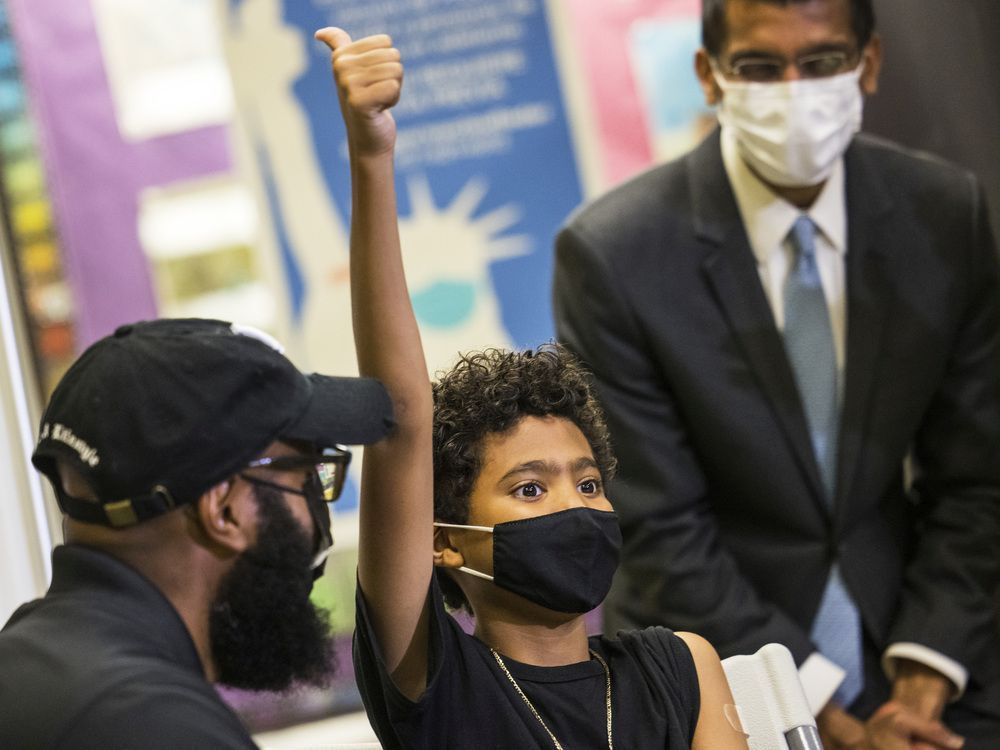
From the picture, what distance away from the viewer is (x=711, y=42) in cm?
310

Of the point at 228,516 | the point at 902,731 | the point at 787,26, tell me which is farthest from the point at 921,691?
the point at 228,516

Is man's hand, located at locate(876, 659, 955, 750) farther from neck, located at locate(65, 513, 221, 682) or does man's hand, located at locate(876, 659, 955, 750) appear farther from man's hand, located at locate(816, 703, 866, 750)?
neck, located at locate(65, 513, 221, 682)

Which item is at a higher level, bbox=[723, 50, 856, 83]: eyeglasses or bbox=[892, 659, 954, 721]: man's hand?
bbox=[723, 50, 856, 83]: eyeglasses

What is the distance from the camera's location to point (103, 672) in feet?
4.69

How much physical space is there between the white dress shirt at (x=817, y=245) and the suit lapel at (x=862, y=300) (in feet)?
0.08

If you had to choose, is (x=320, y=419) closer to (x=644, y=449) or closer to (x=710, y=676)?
(x=710, y=676)

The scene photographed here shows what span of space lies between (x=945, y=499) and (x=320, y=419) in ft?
6.53

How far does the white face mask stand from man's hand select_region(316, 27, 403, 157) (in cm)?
141

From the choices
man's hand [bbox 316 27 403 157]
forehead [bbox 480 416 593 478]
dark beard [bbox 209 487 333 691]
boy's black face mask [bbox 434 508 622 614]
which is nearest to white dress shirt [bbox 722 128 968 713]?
forehead [bbox 480 416 593 478]

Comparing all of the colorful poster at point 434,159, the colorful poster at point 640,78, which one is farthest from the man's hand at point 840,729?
the colorful poster at point 640,78

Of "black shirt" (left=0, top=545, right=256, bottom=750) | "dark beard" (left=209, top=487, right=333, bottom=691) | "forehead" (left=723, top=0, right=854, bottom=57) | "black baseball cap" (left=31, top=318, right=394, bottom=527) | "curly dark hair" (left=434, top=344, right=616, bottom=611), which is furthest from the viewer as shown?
"forehead" (left=723, top=0, right=854, bottom=57)

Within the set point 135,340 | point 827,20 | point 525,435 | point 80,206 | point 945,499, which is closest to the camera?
point 135,340

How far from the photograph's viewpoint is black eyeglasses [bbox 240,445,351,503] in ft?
5.41

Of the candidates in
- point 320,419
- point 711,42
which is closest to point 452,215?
point 711,42
